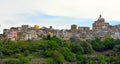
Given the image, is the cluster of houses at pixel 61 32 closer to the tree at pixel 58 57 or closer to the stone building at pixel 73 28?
the stone building at pixel 73 28

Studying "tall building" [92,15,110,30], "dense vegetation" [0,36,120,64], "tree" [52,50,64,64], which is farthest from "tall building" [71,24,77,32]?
"tree" [52,50,64,64]

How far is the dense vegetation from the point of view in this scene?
4181cm

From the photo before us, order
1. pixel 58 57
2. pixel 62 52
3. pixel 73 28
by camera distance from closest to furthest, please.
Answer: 1. pixel 58 57
2. pixel 62 52
3. pixel 73 28

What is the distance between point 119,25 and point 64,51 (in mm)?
21458

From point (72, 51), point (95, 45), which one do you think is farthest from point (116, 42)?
point (72, 51)

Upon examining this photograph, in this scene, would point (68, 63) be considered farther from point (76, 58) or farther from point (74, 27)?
point (74, 27)

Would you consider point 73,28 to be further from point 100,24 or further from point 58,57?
point 58,57

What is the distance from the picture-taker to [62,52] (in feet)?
150

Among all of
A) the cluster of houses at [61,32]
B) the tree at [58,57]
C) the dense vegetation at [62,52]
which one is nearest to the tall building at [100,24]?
the cluster of houses at [61,32]

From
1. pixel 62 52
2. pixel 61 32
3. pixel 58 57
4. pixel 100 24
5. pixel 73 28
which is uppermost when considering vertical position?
pixel 100 24

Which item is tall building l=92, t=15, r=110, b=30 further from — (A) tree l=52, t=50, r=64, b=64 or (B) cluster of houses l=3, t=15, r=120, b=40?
(A) tree l=52, t=50, r=64, b=64

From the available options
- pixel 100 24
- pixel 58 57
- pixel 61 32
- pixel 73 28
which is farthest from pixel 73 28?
pixel 58 57

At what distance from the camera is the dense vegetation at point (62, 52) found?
41812 millimetres

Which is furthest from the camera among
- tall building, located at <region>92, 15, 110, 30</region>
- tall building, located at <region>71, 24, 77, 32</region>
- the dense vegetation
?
tall building, located at <region>92, 15, 110, 30</region>
